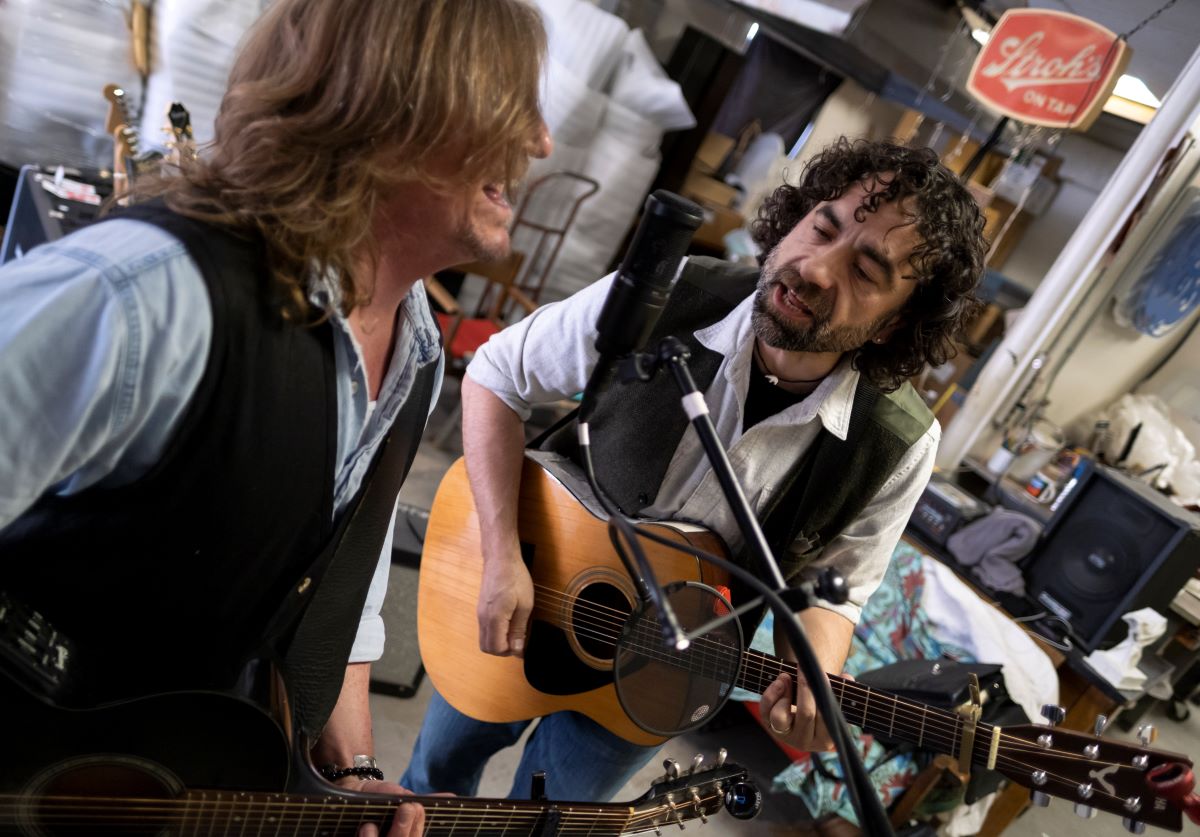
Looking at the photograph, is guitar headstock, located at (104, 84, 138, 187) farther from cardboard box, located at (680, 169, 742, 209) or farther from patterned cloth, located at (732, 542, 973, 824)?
cardboard box, located at (680, 169, 742, 209)

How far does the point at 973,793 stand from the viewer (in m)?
2.83

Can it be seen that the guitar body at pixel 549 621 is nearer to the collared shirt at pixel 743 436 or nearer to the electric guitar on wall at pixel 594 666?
the electric guitar on wall at pixel 594 666

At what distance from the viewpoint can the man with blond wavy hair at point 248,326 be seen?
70cm

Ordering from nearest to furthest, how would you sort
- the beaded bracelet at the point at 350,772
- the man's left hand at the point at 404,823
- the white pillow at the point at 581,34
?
the man's left hand at the point at 404,823, the beaded bracelet at the point at 350,772, the white pillow at the point at 581,34

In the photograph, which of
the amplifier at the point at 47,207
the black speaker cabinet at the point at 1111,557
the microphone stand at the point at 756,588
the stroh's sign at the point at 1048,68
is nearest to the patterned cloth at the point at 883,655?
the black speaker cabinet at the point at 1111,557

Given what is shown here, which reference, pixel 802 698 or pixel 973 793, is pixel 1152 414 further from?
pixel 802 698

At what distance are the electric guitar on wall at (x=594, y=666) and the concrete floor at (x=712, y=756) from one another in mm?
1139

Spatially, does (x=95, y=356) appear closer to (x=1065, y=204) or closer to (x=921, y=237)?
(x=921, y=237)

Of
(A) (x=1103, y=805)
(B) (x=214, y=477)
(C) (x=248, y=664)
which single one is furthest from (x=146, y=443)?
(A) (x=1103, y=805)

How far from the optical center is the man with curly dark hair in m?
1.51

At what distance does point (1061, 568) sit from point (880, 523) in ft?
7.37

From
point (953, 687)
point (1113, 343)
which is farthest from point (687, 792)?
point (1113, 343)

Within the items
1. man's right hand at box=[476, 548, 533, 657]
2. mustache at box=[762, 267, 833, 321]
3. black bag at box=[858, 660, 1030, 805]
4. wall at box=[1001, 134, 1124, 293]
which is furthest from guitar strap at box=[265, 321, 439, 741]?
wall at box=[1001, 134, 1124, 293]

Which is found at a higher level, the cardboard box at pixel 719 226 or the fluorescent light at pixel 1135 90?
the fluorescent light at pixel 1135 90
